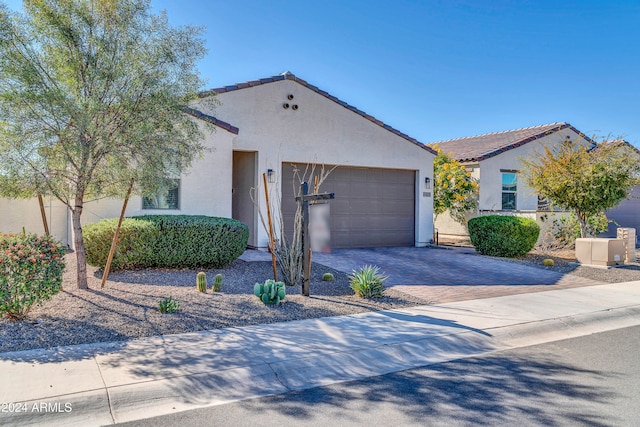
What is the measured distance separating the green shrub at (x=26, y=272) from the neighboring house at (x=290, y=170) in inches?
211

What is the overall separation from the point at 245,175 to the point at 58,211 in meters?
5.36

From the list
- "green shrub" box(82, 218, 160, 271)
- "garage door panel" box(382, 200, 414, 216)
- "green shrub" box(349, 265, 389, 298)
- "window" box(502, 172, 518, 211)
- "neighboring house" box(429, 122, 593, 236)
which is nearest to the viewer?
"green shrub" box(349, 265, 389, 298)

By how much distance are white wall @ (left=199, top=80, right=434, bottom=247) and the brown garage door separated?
32 cm

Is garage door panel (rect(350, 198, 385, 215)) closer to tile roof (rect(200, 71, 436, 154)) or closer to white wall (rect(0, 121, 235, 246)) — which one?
tile roof (rect(200, 71, 436, 154))

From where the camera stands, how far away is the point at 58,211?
504 inches

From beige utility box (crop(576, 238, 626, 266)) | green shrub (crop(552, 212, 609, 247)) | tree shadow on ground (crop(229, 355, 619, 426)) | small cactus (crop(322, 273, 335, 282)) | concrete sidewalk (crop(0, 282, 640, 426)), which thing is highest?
green shrub (crop(552, 212, 609, 247))

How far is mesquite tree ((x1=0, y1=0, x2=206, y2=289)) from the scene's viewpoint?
595 centimetres

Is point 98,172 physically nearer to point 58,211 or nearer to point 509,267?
point 58,211

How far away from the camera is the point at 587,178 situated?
13445 mm

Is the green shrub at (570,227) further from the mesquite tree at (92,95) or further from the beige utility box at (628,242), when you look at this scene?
the mesquite tree at (92,95)

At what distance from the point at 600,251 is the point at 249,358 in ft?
37.4

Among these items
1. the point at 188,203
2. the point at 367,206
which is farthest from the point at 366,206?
the point at 188,203

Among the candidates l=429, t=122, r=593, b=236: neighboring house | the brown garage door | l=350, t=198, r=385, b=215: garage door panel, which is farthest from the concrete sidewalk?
l=429, t=122, r=593, b=236: neighboring house

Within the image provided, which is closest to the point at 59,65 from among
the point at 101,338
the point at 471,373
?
the point at 101,338
